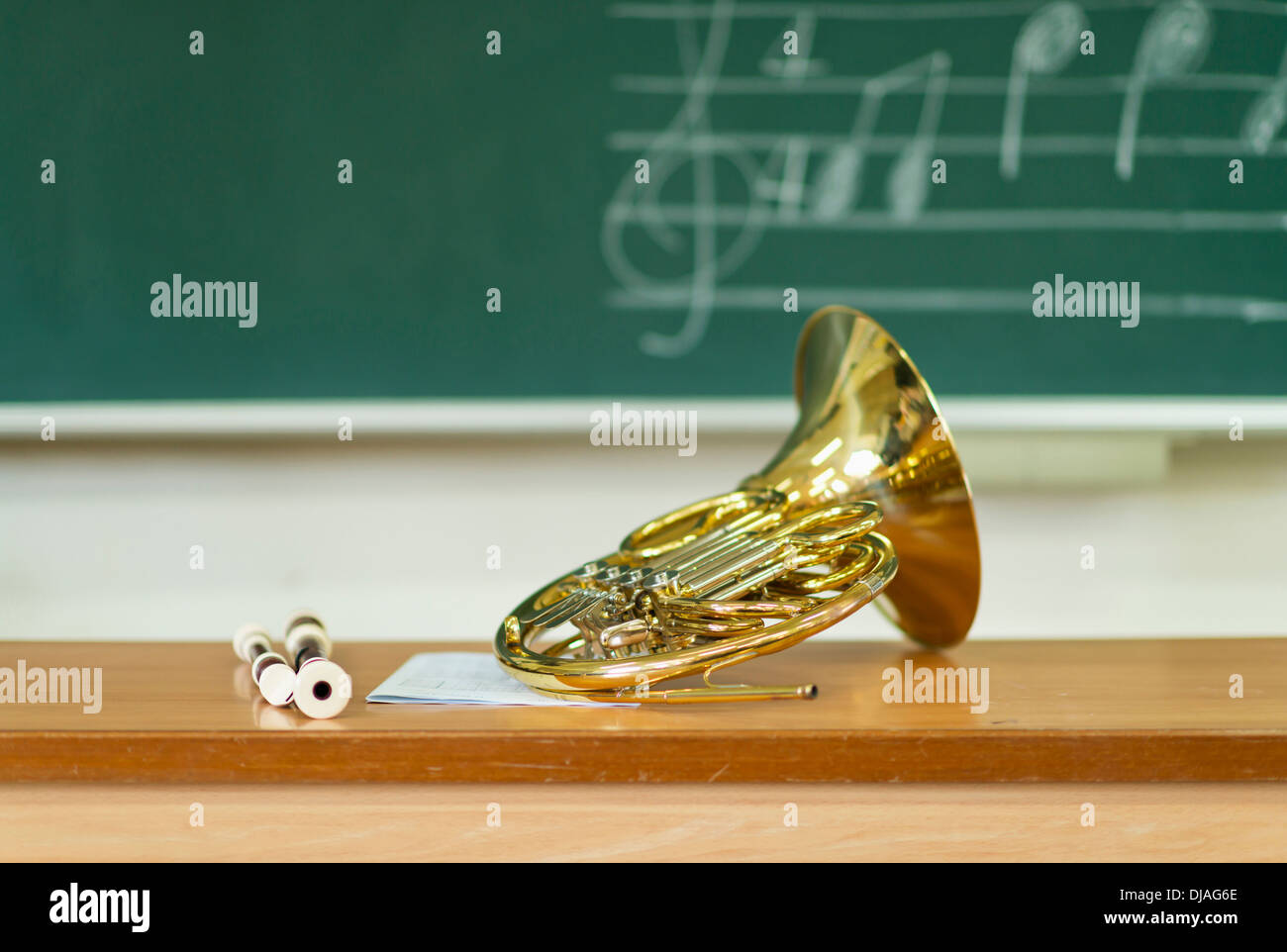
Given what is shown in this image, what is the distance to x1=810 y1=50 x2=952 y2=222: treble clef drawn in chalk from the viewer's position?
56.6 inches

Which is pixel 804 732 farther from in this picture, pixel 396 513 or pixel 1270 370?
pixel 1270 370

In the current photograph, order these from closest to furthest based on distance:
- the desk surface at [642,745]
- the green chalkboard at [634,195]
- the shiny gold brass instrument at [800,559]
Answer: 1. the desk surface at [642,745]
2. the shiny gold brass instrument at [800,559]
3. the green chalkboard at [634,195]

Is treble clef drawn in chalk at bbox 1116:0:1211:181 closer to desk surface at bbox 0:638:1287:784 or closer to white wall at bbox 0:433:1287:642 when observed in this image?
white wall at bbox 0:433:1287:642

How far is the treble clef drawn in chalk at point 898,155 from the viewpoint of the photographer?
4.72 ft

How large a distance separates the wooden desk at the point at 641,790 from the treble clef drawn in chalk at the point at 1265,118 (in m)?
0.98

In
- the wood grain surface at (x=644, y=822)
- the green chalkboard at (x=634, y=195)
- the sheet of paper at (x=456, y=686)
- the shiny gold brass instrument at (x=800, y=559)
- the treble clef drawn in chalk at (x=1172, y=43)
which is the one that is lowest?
the wood grain surface at (x=644, y=822)

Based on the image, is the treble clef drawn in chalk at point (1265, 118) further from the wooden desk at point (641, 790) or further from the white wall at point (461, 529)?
the wooden desk at point (641, 790)

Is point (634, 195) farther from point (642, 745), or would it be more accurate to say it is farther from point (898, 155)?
point (642, 745)

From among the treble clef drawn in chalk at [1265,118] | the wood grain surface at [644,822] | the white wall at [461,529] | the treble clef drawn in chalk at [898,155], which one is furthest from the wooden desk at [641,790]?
the treble clef drawn in chalk at [1265,118]

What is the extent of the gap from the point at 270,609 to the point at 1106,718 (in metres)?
1.17

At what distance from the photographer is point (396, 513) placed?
1.53 metres

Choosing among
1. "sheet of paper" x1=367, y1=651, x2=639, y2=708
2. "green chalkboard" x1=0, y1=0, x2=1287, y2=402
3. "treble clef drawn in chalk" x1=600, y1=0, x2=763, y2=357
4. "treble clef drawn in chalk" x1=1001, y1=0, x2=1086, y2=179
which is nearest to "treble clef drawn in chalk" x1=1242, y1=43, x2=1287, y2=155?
"green chalkboard" x1=0, y1=0, x2=1287, y2=402

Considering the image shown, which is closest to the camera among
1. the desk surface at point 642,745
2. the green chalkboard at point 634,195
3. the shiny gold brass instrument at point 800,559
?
the desk surface at point 642,745
